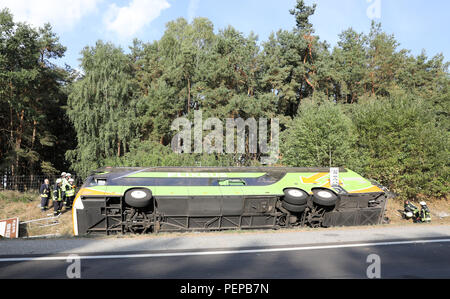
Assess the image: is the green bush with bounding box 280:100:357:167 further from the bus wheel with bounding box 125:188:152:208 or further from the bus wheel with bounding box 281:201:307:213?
the bus wheel with bounding box 125:188:152:208

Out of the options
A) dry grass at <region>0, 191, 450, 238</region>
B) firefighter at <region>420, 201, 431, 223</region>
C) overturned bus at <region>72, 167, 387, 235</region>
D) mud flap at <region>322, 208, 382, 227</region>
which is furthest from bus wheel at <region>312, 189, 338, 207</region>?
firefighter at <region>420, 201, 431, 223</region>

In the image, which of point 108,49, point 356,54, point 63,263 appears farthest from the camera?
point 356,54

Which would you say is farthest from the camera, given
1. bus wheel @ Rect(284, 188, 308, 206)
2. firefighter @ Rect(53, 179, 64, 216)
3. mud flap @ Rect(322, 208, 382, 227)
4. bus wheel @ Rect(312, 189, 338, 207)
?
firefighter @ Rect(53, 179, 64, 216)

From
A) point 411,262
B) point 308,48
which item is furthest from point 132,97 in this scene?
point 411,262

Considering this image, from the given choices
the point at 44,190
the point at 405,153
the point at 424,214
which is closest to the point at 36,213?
the point at 44,190

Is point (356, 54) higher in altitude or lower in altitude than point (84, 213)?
higher

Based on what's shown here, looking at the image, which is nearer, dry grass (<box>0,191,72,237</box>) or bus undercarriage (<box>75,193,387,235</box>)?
bus undercarriage (<box>75,193,387,235</box>)

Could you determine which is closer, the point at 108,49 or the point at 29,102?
the point at 29,102

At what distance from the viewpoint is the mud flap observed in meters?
12.8

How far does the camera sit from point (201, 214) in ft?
39.0

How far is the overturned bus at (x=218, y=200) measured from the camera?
11.6 meters

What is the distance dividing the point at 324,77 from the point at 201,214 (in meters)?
27.6

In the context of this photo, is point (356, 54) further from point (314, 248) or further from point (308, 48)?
point (314, 248)

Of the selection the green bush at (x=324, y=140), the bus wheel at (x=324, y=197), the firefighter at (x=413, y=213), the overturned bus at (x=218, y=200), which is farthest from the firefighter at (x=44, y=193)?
the firefighter at (x=413, y=213)
